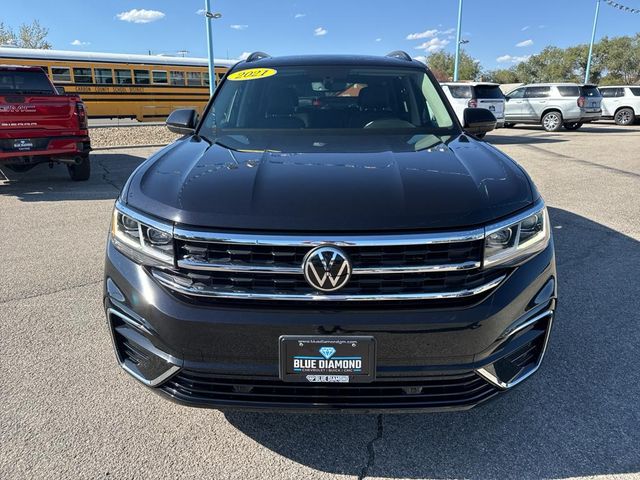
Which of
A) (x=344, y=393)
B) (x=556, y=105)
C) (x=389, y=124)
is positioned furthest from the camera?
(x=556, y=105)

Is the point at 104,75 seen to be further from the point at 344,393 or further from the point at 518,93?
the point at 344,393

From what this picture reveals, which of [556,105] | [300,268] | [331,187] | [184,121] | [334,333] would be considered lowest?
[556,105]

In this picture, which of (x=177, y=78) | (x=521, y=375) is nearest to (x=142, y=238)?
(x=521, y=375)

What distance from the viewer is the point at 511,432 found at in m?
2.40

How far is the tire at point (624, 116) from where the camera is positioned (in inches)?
904

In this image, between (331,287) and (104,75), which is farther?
(104,75)

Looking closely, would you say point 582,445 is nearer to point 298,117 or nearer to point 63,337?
point 298,117

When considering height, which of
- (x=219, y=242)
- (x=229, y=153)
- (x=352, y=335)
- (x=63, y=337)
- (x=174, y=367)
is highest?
(x=229, y=153)

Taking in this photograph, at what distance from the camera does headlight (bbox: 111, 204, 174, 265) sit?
1.99 metres

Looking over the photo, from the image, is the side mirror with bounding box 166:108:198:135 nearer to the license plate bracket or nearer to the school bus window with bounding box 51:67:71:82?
the license plate bracket

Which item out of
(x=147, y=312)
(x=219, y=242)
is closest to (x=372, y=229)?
(x=219, y=242)

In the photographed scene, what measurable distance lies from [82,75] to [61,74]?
79cm

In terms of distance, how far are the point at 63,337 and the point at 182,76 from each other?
21.0 metres

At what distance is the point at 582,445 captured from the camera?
90.8 inches
